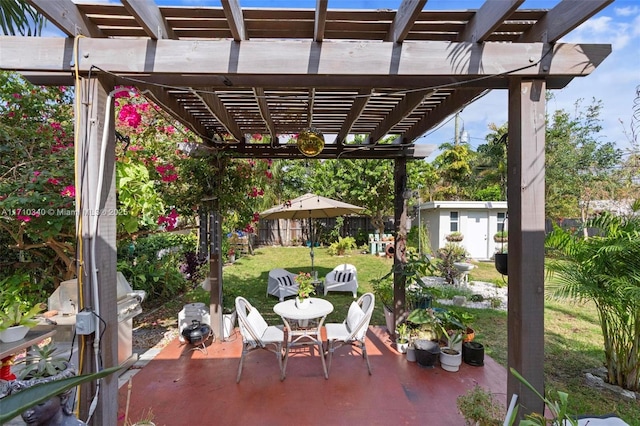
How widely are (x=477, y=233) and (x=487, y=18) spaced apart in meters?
12.0

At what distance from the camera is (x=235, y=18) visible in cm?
161

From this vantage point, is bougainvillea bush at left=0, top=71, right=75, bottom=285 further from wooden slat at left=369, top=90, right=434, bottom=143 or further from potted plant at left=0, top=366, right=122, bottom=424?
wooden slat at left=369, top=90, right=434, bottom=143

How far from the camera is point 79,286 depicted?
5.86 feet

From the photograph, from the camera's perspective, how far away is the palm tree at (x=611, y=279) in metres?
2.94

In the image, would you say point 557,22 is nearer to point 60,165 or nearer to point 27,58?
point 27,58

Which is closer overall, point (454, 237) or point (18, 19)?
point (18, 19)

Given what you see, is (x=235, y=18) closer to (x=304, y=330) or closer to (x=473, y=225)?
(x=304, y=330)

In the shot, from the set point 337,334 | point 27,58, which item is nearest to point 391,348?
point 337,334

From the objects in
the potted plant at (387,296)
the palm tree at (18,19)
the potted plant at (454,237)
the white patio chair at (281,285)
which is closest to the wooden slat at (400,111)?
the potted plant at (387,296)

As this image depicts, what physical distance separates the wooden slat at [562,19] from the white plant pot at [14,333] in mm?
4156

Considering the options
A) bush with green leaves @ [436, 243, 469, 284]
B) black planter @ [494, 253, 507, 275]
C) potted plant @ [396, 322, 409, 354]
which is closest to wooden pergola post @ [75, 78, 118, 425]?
black planter @ [494, 253, 507, 275]

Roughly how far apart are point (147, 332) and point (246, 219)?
219 cm

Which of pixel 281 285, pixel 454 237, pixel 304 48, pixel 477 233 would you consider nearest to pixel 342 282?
pixel 281 285

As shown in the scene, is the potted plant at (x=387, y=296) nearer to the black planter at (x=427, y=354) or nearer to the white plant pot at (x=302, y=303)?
the black planter at (x=427, y=354)
